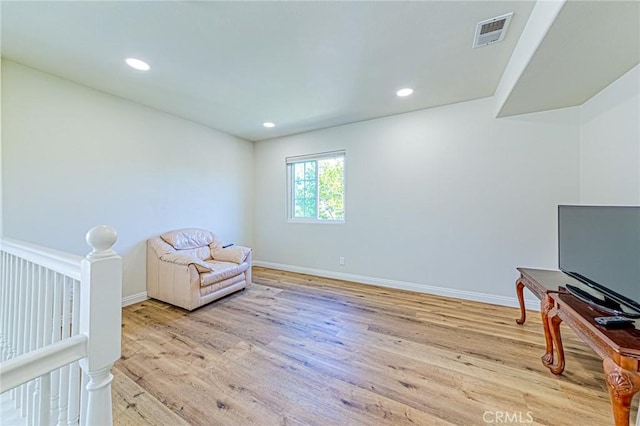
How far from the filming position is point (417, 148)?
3422mm

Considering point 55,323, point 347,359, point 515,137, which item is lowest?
Result: point 347,359

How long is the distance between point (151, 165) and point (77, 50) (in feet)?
4.64

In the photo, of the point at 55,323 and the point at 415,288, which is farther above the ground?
the point at 55,323

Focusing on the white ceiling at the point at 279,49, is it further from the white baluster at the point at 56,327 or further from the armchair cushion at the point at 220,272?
the armchair cushion at the point at 220,272

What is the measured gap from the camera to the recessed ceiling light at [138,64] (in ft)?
7.34

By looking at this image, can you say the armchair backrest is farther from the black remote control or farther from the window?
the black remote control

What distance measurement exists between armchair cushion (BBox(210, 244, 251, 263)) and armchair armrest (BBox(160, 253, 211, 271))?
54 centimetres

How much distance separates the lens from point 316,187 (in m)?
4.37

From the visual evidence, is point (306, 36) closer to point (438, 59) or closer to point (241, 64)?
point (241, 64)

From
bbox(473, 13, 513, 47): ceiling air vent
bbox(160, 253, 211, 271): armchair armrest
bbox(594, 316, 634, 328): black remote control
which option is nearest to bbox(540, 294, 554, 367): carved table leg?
bbox(594, 316, 634, 328): black remote control

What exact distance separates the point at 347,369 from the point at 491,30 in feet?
8.98

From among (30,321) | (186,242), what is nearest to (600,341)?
(30,321)

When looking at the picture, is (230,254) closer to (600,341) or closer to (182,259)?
(182,259)

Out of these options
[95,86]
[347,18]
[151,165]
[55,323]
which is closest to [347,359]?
[55,323]
